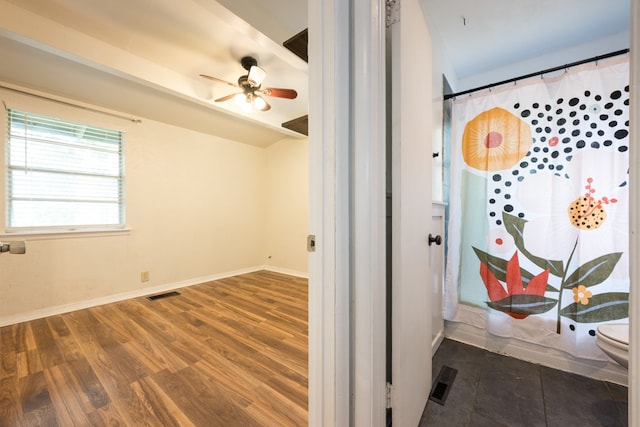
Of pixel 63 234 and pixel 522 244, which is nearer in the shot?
pixel 522 244

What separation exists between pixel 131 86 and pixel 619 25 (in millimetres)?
4074

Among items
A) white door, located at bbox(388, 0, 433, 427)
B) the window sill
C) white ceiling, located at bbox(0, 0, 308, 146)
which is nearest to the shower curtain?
white door, located at bbox(388, 0, 433, 427)

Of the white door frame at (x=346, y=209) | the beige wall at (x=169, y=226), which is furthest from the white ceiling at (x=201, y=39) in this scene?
the white door frame at (x=346, y=209)

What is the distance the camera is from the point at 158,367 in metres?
1.66

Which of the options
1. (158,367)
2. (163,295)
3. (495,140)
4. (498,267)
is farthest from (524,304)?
(163,295)

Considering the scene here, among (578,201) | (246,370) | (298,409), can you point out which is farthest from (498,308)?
(246,370)

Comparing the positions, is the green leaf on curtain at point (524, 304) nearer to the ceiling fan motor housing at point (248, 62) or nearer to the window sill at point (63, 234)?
the ceiling fan motor housing at point (248, 62)

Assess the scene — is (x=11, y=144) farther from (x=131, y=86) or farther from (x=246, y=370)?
(x=246, y=370)

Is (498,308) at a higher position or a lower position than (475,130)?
lower

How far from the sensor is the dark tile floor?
1241 mm

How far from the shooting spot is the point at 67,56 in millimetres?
1979

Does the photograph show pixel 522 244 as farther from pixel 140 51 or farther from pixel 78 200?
pixel 78 200

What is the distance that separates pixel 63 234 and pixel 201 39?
2.41 meters

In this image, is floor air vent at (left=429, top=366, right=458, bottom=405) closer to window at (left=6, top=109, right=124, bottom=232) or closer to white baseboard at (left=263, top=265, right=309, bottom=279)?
white baseboard at (left=263, top=265, right=309, bottom=279)
